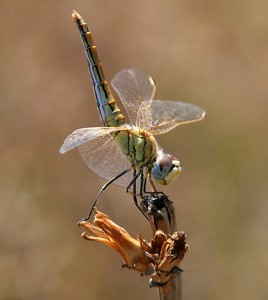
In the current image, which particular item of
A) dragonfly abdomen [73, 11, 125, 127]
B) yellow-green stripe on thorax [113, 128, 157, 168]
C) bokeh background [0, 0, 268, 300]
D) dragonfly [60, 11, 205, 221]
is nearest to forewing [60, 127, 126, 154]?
dragonfly [60, 11, 205, 221]

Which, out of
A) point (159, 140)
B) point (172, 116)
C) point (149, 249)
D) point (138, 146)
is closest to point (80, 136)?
point (138, 146)

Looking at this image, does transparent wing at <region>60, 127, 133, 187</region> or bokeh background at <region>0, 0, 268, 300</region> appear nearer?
transparent wing at <region>60, 127, 133, 187</region>

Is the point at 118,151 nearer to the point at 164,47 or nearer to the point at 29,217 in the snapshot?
the point at 29,217

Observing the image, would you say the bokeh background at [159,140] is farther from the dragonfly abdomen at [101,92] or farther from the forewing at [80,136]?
the forewing at [80,136]

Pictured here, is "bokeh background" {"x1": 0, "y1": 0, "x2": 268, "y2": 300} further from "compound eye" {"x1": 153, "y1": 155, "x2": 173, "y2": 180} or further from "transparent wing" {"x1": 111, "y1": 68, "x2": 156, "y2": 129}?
"compound eye" {"x1": 153, "y1": 155, "x2": 173, "y2": 180}

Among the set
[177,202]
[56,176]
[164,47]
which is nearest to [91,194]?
[56,176]

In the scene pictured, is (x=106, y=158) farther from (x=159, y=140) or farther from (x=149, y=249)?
(x=159, y=140)
